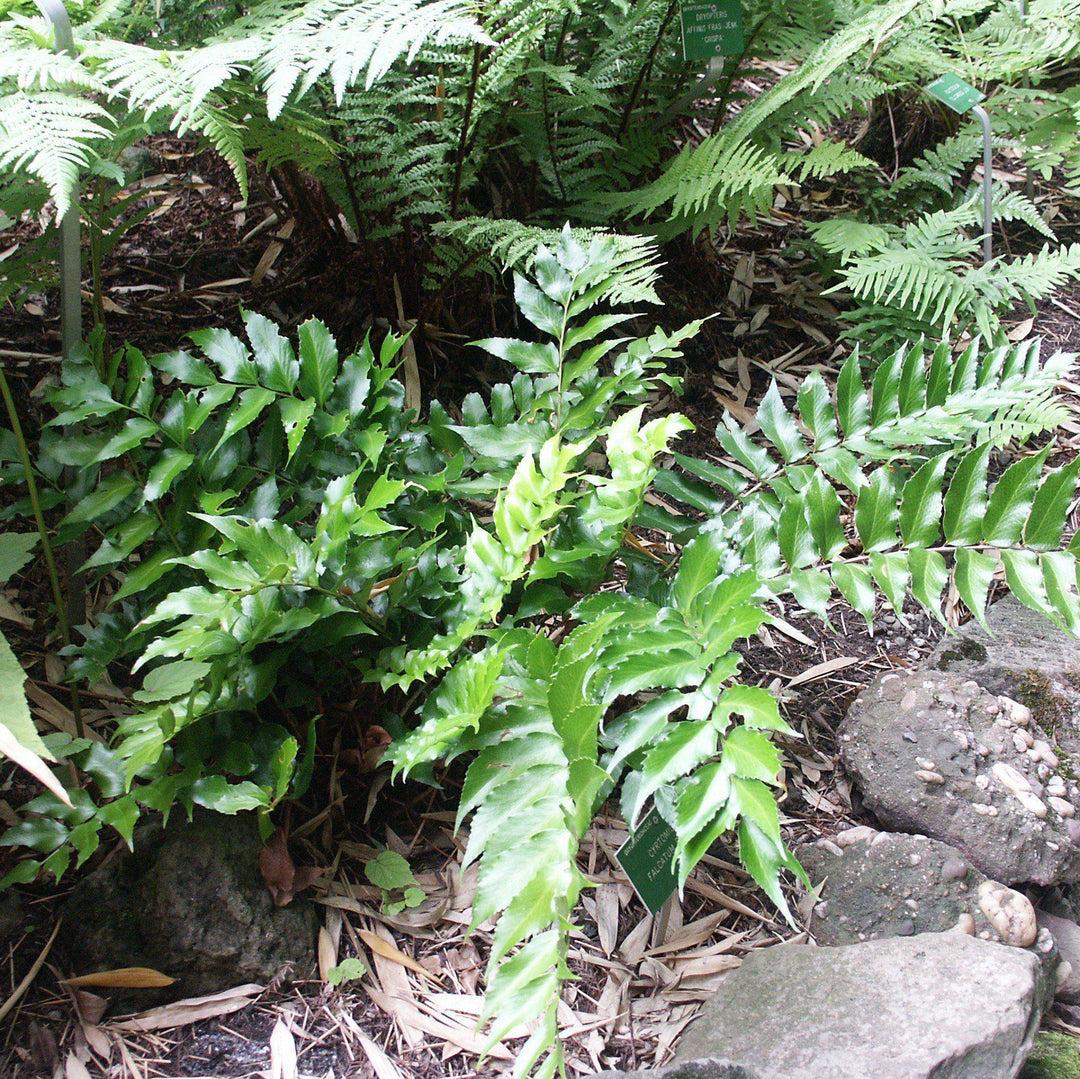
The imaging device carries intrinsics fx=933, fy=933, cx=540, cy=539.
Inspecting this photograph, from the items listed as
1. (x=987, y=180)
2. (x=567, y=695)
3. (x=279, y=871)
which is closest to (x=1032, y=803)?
(x=567, y=695)

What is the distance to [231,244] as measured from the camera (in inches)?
97.3

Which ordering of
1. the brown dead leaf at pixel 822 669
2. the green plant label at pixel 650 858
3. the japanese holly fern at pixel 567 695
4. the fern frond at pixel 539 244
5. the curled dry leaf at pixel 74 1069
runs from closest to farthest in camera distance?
the japanese holly fern at pixel 567 695, the curled dry leaf at pixel 74 1069, the green plant label at pixel 650 858, the fern frond at pixel 539 244, the brown dead leaf at pixel 822 669

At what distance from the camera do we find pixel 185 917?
1.37 metres

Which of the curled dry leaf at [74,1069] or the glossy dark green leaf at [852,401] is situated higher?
the glossy dark green leaf at [852,401]

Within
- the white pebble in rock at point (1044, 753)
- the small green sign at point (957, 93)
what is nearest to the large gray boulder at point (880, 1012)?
the white pebble in rock at point (1044, 753)

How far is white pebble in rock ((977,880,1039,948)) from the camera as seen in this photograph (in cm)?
156

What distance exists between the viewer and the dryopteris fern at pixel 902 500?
1.33m

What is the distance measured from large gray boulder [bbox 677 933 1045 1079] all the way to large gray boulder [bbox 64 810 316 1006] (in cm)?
65

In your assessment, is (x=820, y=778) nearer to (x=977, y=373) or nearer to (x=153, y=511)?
(x=977, y=373)

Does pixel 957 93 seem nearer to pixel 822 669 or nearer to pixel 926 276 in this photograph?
pixel 926 276

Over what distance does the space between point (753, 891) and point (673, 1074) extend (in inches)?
20.4

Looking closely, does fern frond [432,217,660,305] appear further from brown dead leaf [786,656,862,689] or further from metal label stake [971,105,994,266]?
metal label stake [971,105,994,266]

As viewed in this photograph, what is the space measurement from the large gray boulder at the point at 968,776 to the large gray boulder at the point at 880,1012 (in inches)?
11.2

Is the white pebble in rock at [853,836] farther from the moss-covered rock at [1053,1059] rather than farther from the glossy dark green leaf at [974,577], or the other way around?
the glossy dark green leaf at [974,577]
